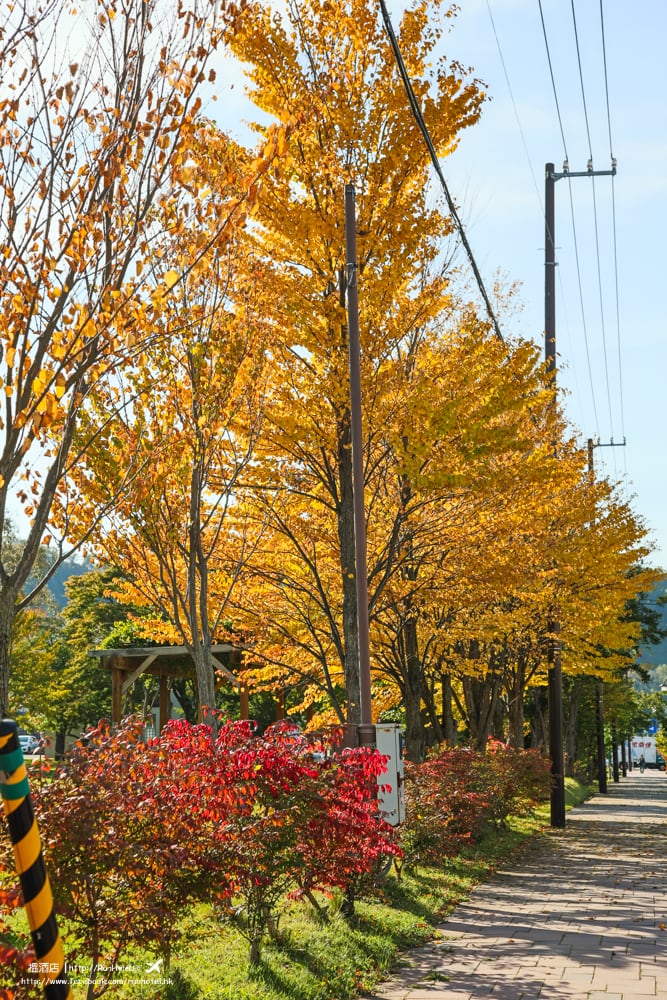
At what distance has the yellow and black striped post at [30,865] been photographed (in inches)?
103

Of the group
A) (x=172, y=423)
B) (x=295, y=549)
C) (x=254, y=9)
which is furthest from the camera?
(x=295, y=549)

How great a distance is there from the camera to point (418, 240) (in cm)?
1142

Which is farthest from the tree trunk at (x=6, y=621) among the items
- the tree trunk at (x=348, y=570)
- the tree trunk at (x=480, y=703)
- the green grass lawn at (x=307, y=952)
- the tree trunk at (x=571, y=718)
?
the tree trunk at (x=571, y=718)

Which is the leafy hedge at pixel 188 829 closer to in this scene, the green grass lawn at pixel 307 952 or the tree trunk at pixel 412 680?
the green grass lawn at pixel 307 952

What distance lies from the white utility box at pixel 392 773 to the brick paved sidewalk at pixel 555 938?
1.12 m

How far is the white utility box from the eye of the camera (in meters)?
10.4

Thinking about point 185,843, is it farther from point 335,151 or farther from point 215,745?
point 335,151

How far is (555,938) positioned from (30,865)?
7.08m

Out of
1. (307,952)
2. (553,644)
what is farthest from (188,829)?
(553,644)

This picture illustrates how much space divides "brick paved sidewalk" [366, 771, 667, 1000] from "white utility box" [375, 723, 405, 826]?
1.12 metres

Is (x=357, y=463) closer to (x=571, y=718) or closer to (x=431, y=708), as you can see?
(x=431, y=708)

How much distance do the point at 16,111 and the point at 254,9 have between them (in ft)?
20.7

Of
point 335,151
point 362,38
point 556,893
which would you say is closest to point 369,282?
point 335,151

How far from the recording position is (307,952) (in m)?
7.47
